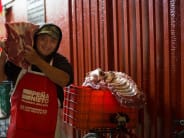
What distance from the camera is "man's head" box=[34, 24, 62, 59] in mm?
2801

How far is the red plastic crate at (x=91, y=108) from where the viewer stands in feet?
9.66

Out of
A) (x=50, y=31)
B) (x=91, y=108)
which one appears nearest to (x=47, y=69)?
(x=50, y=31)

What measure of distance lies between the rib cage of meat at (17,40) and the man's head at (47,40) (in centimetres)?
6

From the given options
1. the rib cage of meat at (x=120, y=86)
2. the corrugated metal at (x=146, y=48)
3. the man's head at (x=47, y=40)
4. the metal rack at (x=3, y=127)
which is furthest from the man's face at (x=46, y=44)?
the metal rack at (x=3, y=127)

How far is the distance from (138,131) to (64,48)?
2.23 m

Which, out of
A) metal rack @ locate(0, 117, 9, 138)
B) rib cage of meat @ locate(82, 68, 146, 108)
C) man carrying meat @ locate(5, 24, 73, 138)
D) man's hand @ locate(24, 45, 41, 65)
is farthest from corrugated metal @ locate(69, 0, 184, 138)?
metal rack @ locate(0, 117, 9, 138)

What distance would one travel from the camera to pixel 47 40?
2.79 m

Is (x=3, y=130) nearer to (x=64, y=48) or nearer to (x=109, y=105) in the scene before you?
(x=64, y=48)

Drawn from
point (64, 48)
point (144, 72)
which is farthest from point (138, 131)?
point (64, 48)

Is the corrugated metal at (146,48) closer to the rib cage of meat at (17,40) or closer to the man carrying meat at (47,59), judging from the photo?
the man carrying meat at (47,59)

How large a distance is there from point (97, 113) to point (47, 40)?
69 centimetres

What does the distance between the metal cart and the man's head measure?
1.22 ft

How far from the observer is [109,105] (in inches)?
119

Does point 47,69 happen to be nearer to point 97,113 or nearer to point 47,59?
point 47,59
